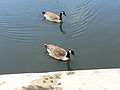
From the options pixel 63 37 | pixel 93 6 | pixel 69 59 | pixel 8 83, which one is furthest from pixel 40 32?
pixel 8 83

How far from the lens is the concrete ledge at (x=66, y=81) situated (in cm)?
360

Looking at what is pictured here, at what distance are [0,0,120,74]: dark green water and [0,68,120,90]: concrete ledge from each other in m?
3.27

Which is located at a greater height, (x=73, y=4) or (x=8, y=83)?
(x=73, y=4)

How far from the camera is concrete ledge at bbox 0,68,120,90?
11.8ft

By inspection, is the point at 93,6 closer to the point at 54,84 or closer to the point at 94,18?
the point at 94,18

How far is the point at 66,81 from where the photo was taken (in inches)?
147

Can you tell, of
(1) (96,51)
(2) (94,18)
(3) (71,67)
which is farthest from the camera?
(2) (94,18)

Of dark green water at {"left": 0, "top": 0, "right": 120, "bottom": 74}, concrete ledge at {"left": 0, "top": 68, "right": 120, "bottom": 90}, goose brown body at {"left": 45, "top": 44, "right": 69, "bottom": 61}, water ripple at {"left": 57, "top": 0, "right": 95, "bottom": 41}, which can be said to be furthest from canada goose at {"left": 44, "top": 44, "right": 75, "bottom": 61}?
concrete ledge at {"left": 0, "top": 68, "right": 120, "bottom": 90}

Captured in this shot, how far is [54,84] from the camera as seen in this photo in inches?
144

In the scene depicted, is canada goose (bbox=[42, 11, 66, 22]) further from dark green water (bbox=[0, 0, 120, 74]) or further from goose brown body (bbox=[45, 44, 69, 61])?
goose brown body (bbox=[45, 44, 69, 61])

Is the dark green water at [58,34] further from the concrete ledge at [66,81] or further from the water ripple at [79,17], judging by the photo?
the concrete ledge at [66,81]

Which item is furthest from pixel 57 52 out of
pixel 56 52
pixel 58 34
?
pixel 58 34

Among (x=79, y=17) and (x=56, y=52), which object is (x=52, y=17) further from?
(x=56, y=52)

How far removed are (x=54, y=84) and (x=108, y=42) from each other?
5.29 m
